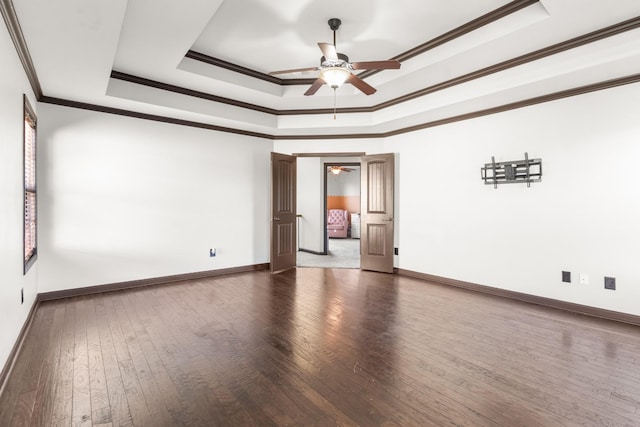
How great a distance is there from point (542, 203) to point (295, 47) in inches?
138

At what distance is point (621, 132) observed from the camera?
3.45m

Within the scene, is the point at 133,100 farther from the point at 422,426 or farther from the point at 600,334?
the point at 600,334

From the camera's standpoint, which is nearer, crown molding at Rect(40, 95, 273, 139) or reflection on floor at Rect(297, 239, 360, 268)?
crown molding at Rect(40, 95, 273, 139)

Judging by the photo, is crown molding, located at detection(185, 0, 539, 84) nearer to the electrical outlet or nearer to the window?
the window

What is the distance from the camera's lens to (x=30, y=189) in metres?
3.66

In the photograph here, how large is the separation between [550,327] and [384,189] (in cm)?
315

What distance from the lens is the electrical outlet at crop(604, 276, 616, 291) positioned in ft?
11.5

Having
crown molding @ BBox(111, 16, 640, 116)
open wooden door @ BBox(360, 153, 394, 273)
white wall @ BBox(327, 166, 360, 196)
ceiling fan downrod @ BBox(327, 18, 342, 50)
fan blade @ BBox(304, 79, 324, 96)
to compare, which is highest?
ceiling fan downrod @ BBox(327, 18, 342, 50)

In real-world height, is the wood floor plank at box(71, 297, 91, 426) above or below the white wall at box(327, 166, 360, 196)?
below

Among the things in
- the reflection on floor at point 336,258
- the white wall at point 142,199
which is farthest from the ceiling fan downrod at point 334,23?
the reflection on floor at point 336,258

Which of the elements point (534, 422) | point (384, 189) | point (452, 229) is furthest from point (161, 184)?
point (534, 422)

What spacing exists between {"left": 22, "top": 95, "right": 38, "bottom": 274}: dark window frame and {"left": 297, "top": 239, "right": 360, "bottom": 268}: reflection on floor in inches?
159

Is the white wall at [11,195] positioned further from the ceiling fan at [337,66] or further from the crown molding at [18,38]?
the ceiling fan at [337,66]

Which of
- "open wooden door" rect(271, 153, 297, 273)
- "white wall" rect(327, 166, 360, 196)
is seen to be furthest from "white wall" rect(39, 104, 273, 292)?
"white wall" rect(327, 166, 360, 196)
